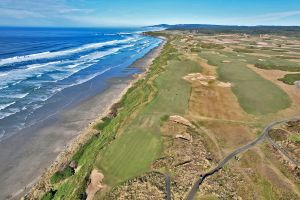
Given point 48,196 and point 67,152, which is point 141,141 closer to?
point 67,152

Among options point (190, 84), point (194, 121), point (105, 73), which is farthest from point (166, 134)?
point (105, 73)

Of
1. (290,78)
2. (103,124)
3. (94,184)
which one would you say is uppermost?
(94,184)

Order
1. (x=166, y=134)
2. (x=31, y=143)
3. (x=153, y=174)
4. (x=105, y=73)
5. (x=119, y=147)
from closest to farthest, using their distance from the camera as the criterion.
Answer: (x=153, y=174)
(x=119, y=147)
(x=166, y=134)
(x=31, y=143)
(x=105, y=73)

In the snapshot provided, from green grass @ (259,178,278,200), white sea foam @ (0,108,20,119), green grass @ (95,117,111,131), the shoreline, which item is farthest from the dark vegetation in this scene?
white sea foam @ (0,108,20,119)

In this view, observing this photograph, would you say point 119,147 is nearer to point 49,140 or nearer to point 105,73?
point 49,140

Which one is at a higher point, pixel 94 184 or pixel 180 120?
pixel 180 120

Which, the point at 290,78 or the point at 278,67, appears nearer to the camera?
the point at 290,78

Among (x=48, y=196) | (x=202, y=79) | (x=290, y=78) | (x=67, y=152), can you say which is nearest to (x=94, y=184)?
(x=48, y=196)
